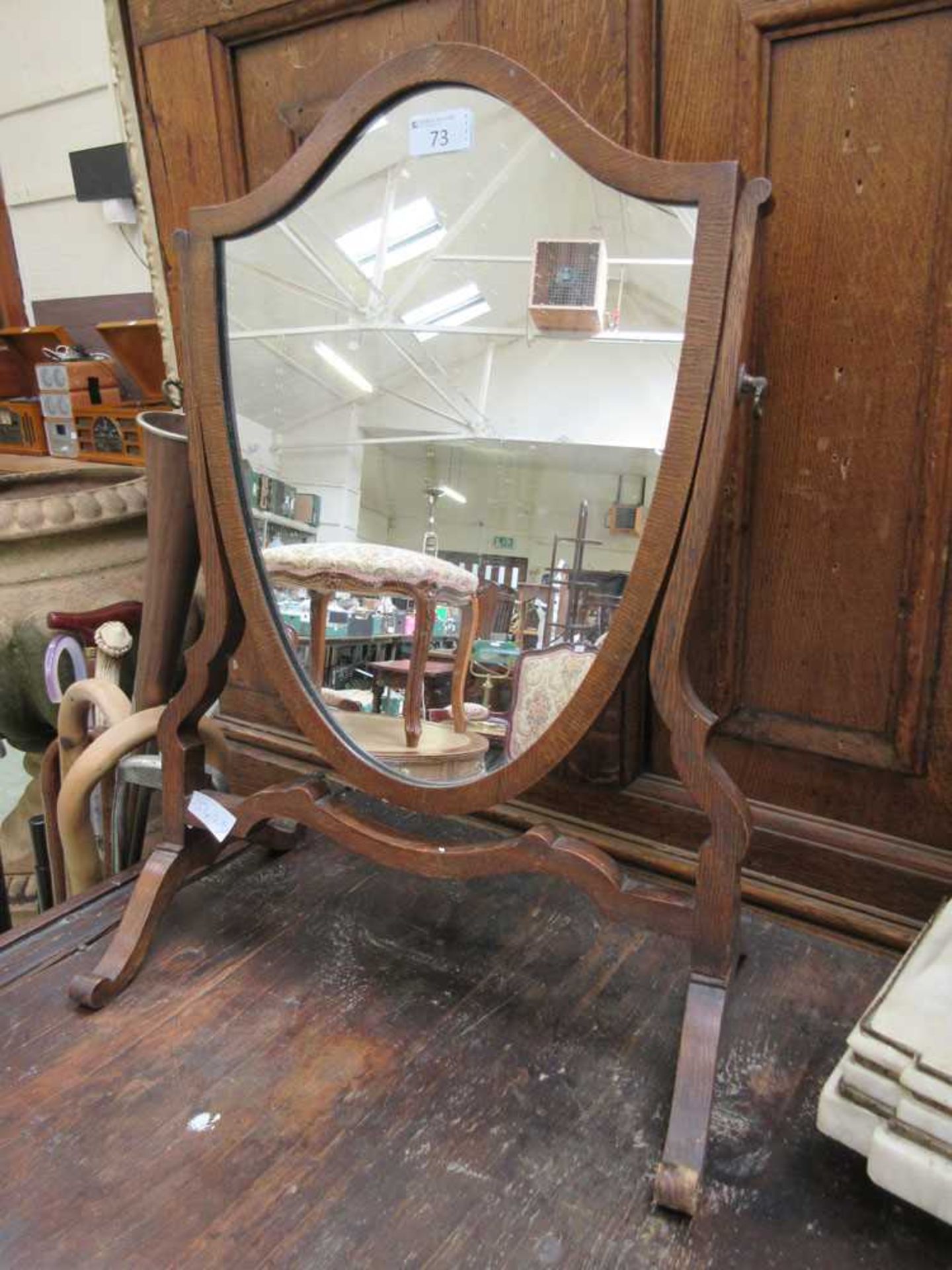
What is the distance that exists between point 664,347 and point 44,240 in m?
2.00

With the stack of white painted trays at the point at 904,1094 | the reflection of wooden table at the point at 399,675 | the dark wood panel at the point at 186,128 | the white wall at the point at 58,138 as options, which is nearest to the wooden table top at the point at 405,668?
the reflection of wooden table at the point at 399,675

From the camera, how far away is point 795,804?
0.87 metres

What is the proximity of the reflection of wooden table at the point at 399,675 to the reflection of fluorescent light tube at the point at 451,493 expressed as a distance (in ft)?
0.56

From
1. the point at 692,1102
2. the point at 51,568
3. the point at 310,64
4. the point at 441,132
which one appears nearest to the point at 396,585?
the point at 441,132

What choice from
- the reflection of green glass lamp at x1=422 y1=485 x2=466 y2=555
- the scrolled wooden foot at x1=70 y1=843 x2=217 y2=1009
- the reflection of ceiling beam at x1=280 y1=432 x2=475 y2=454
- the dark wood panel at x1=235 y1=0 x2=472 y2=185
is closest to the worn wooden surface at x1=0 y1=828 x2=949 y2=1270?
the scrolled wooden foot at x1=70 y1=843 x2=217 y2=1009

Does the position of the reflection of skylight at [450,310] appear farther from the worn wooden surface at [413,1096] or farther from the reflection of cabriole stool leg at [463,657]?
the worn wooden surface at [413,1096]

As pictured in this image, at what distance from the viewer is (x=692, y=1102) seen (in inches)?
23.2

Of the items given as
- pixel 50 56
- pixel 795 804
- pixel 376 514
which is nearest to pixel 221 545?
pixel 376 514

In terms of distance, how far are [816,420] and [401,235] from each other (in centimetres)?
47

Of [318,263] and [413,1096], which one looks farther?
[318,263]

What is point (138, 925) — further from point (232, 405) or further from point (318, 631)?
point (232, 405)

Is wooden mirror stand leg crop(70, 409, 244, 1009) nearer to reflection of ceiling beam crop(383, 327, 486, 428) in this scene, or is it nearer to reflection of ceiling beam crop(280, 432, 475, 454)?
reflection of ceiling beam crop(280, 432, 475, 454)

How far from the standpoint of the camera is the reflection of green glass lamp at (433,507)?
0.76 meters

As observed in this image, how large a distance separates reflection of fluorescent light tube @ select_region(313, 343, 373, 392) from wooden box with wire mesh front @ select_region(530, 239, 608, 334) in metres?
0.19
